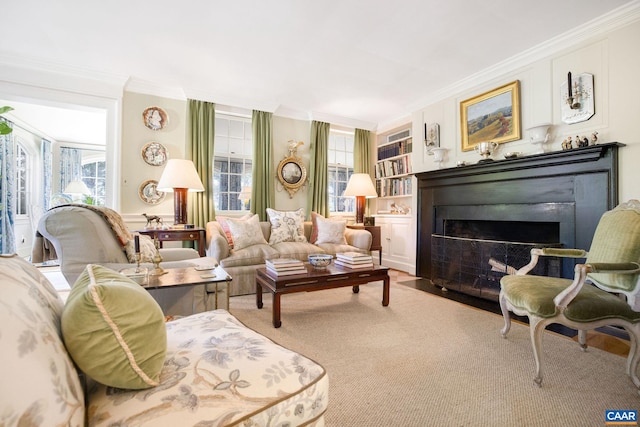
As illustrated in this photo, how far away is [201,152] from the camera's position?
3.91 meters

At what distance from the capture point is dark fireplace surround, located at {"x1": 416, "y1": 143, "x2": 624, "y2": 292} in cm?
236

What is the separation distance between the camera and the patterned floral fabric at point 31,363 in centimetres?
44

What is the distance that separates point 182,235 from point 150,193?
938mm

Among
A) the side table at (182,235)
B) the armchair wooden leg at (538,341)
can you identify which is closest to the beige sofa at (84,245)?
the side table at (182,235)

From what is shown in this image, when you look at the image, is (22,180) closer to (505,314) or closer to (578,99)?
(505,314)

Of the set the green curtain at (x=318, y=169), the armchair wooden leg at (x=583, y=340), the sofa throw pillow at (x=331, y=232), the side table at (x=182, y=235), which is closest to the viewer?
the armchair wooden leg at (x=583, y=340)

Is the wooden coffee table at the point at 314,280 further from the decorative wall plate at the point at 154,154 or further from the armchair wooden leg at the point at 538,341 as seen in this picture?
the decorative wall plate at the point at 154,154

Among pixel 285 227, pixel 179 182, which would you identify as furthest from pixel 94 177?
pixel 285 227

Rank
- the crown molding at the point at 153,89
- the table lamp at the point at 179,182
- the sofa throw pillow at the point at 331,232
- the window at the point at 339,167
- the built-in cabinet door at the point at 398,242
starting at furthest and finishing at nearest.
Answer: the window at the point at 339,167 < the built-in cabinet door at the point at 398,242 < the sofa throw pillow at the point at 331,232 < the crown molding at the point at 153,89 < the table lamp at the point at 179,182

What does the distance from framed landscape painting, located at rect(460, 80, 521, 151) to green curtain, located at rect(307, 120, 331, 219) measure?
2.12 metres

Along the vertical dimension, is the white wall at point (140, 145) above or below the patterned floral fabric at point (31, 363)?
above

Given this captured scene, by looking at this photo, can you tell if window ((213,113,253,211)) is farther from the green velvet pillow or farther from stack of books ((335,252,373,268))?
the green velvet pillow

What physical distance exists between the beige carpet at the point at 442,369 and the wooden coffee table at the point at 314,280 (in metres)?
0.20

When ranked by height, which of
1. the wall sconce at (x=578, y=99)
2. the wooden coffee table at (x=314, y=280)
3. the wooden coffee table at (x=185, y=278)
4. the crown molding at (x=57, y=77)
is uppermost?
the crown molding at (x=57, y=77)
